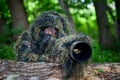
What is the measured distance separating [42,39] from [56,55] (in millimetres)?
695

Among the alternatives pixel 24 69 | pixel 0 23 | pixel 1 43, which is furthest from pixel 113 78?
pixel 0 23

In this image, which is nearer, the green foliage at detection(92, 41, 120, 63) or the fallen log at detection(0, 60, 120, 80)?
the fallen log at detection(0, 60, 120, 80)

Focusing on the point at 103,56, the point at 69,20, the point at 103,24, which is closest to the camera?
the point at 103,56

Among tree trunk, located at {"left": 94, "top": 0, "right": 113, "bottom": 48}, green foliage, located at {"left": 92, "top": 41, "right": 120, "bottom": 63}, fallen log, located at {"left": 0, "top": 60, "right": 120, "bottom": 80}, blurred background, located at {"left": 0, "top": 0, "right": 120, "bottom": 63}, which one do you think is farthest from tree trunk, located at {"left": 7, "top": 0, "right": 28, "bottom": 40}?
fallen log, located at {"left": 0, "top": 60, "right": 120, "bottom": 80}

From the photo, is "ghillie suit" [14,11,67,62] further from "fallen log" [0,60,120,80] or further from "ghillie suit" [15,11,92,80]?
"fallen log" [0,60,120,80]

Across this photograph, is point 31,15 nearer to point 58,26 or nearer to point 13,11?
point 13,11

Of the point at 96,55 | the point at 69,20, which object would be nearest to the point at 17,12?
the point at 69,20

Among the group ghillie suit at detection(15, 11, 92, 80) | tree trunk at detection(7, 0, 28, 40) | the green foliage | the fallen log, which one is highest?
ghillie suit at detection(15, 11, 92, 80)

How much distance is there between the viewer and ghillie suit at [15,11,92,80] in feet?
16.2

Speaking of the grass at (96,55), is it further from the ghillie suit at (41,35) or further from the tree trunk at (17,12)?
the ghillie suit at (41,35)

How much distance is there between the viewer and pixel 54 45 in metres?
5.50

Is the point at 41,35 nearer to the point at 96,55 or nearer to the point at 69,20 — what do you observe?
the point at 96,55

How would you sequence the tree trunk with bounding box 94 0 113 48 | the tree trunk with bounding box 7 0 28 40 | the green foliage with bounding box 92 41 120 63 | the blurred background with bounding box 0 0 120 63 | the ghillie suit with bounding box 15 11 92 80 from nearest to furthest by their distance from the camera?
1. the ghillie suit with bounding box 15 11 92 80
2. the green foliage with bounding box 92 41 120 63
3. the blurred background with bounding box 0 0 120 63
4. the tree trunk with bounding box 7 0 28 40
5. the tree trunk with bounding box 94 0 113 48

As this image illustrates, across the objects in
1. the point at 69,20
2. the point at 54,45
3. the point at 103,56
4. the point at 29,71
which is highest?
the point at 54,45
